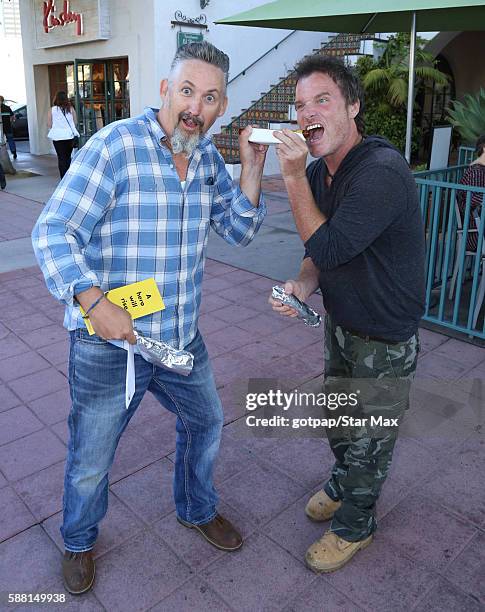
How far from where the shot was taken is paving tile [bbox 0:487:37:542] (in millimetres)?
2627

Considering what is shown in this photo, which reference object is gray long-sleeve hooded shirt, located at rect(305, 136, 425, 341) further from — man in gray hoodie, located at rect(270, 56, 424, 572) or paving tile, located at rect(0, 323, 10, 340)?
paving tile, located at rect(0, 323, 10, 340)

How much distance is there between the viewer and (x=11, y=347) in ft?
14.7

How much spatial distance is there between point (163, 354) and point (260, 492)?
122 cm

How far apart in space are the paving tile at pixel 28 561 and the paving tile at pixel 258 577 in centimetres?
64

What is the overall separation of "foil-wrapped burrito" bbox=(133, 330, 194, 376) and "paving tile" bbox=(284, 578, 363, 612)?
102cm

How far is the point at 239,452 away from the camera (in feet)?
10.5

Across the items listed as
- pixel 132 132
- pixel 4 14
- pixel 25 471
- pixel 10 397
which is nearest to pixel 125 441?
pixel 25 471

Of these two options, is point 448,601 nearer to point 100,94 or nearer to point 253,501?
point 253,501

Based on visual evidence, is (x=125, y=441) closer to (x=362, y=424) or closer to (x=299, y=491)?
(x=299, y=491)

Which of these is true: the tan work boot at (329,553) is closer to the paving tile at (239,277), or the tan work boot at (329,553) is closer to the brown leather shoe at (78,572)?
the brown leather shoe at (78,572)

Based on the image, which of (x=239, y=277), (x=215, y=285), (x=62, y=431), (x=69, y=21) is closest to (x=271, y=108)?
(x=69, y=21)

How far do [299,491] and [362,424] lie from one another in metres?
0.77

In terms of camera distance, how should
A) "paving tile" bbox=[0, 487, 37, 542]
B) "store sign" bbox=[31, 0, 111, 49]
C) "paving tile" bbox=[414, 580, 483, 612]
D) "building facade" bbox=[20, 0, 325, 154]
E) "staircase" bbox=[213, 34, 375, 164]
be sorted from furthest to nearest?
1. "store sign" bbox=[31, 0, 111, 49]
2. "staircase" bbox=[213, 34, 375, 164]
3. "building facade" bbox=[20, 0, 325, 154]
4. "paving tile" bbox=[0, 487, 37, 542]
5. "paving tile" bbox=[414, 580, 483, 612]

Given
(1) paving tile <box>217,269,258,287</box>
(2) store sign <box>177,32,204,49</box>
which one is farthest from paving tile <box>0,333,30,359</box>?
(2) store sign <box>177,32,204,49</box>
